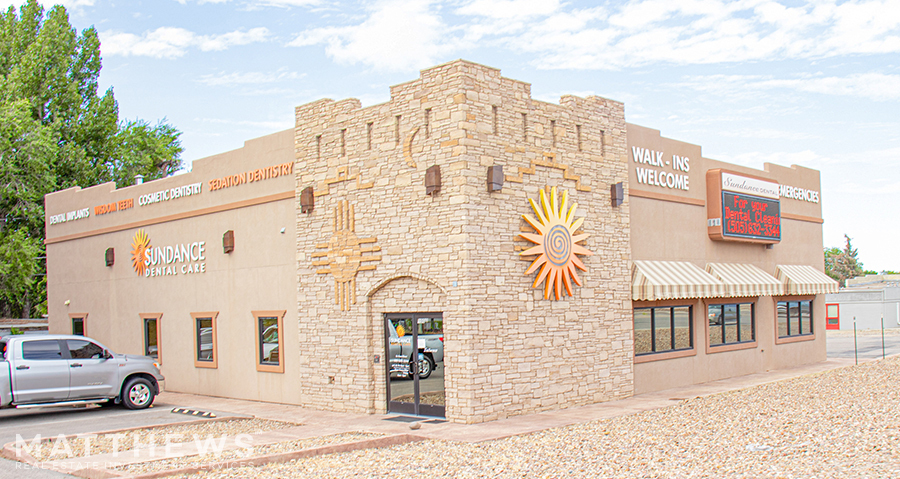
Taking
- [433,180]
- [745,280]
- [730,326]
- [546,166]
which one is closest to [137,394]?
[433,180]

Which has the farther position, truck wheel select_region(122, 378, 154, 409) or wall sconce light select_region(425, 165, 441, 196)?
truck wheel select_region(122, 378, 154, 409)

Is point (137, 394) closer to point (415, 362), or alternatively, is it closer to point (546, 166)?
point (415, 362)

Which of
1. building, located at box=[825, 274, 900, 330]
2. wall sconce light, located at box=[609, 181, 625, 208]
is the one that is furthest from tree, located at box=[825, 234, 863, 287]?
wall sconce light, located at box=[609, 181, 625, 208]

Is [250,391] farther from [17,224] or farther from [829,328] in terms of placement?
[829,328]

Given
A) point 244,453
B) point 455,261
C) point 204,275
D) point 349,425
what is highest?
point 455,261

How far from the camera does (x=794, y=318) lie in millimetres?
23016

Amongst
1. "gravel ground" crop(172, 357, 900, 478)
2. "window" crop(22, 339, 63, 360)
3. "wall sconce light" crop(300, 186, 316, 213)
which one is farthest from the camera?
"wall sconce light" crop(300, 186, 316, 213)

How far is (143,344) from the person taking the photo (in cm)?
2114

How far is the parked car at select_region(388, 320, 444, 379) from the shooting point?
14.2 meters

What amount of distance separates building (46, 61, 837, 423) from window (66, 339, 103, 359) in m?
2.77

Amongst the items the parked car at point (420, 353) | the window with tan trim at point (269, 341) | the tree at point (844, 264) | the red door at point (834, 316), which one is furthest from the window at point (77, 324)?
the tree at point (844, 264)

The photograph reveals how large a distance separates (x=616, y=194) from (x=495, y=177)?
3.88 m

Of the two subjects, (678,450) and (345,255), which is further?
(345,255)

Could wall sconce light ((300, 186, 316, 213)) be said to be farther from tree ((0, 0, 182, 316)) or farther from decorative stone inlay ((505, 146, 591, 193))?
tree ((0, 0, 182, 316))
